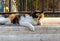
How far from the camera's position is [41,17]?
12.0ft

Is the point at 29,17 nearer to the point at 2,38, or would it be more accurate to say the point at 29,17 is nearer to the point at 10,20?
the point at 10,20

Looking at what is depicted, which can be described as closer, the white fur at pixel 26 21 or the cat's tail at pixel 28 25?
the cat's tail at pixel 28 25

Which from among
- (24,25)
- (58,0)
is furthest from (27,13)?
(58,0)

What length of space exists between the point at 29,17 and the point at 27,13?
0.09 metres

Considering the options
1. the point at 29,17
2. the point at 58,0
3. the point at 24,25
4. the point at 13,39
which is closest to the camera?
the point at 13,39

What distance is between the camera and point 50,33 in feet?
10.6

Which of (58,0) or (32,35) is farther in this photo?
(58,0)

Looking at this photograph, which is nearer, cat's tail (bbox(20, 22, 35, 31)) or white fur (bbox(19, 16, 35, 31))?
cat's tail (bbox(20, 22, 35, 31))

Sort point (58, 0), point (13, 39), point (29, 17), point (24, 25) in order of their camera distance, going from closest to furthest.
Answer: point (13, 39) < point (24, 25) < point (29, 17) < point (58, 0)

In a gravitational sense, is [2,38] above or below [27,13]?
below

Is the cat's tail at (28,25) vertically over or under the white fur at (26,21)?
under

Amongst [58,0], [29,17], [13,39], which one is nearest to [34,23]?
[29,17]

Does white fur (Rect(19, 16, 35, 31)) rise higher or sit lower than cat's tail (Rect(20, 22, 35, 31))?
higher

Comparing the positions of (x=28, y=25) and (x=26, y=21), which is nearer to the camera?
(x=28, y=25)
